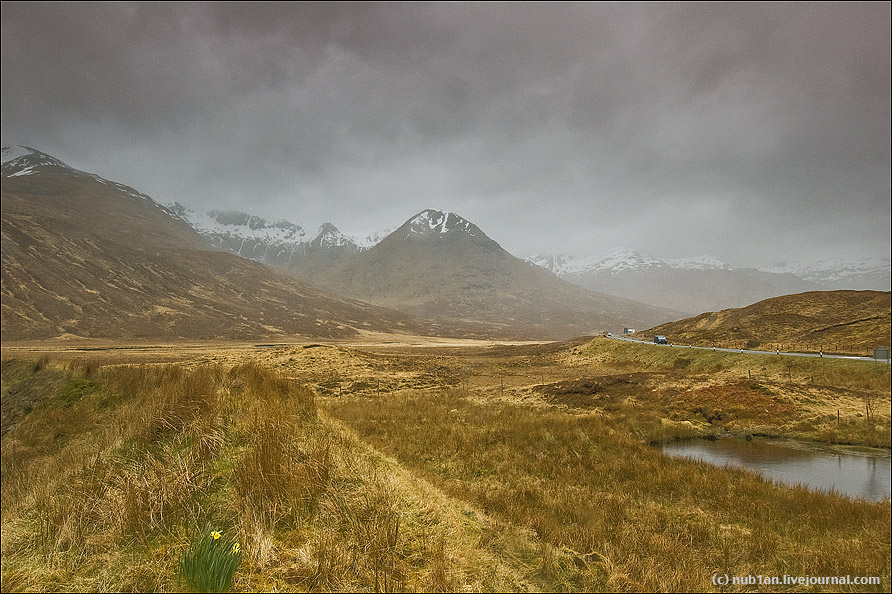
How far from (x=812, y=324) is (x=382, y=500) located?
31571mm

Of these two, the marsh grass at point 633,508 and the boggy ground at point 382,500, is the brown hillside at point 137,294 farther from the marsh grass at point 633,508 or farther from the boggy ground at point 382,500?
the marsh grass at point 633,508

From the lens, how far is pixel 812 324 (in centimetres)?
2477

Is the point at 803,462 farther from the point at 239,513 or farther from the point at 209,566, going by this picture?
the point at 209,566

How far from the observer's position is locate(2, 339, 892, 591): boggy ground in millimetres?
3547

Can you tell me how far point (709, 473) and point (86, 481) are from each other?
11282mm

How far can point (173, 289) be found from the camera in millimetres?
112312

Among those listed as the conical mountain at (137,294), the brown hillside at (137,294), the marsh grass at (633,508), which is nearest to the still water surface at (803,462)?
the marsh grass at (633,508)

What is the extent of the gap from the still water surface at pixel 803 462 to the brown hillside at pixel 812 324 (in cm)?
590

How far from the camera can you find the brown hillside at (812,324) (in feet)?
52.5

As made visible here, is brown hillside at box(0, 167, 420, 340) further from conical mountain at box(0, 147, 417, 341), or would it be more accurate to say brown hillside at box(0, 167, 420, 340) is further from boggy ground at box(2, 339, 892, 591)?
boggy ground at box(2, 339, 892, 591)

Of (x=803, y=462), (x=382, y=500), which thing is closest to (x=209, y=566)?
(x=382, y=500)

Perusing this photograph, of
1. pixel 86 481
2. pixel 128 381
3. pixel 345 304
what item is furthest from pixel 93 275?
pixel 86 481

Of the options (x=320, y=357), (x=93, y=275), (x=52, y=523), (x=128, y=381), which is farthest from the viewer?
(x=93, y=275)

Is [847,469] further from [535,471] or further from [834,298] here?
[834,298]
